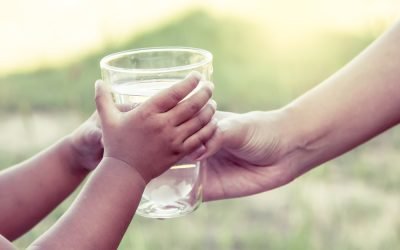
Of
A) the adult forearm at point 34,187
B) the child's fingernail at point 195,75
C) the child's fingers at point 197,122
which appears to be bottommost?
the adult forearm at point 34,187

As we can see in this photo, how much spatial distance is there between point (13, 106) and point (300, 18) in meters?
0.91

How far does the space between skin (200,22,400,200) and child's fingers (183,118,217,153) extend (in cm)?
19

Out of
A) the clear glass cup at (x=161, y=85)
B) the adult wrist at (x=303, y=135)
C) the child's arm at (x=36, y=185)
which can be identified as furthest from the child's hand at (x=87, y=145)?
the adult wrist at (x=303, y=135)

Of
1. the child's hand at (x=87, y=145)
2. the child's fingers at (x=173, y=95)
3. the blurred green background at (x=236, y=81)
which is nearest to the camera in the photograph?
the child's fingers at (x=173, y=95)

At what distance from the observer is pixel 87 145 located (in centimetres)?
111

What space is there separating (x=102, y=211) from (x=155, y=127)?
0.11 m

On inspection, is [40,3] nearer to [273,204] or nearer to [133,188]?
[273,204]

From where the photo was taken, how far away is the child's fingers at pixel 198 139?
36.5 inches

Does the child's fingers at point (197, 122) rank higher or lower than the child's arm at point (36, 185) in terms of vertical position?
higher

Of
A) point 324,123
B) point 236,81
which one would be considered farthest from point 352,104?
point 236,81

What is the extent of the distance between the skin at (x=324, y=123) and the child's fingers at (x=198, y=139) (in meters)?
0.19

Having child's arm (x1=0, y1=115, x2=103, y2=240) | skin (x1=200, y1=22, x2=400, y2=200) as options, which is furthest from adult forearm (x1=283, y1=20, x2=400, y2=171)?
child's arm (x1=0, y1=115, x2=103, y2=240)

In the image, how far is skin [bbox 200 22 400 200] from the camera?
1157mm

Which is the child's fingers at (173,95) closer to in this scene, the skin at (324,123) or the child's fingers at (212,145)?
the child's fingers at (212,145)
